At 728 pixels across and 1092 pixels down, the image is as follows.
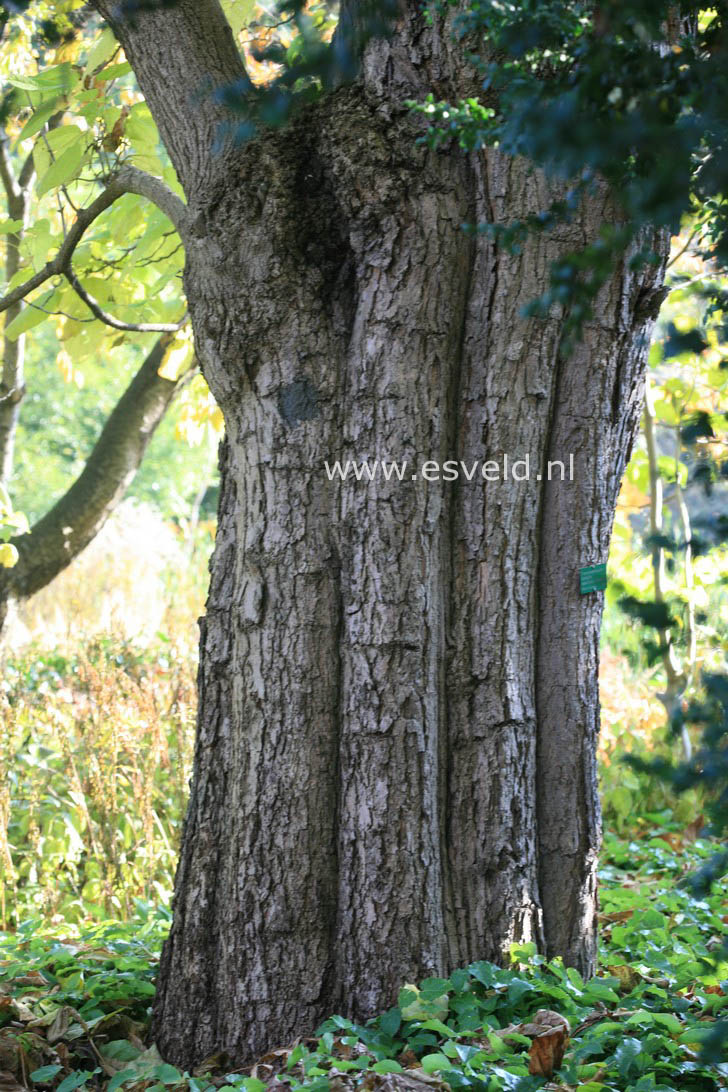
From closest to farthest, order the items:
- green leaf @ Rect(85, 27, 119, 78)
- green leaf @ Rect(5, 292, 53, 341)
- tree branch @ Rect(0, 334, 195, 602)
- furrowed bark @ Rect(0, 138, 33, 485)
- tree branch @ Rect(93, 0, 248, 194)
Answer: tree branch @ Rect(93, 0, 248, 194), green leaf @ Rect(85, 27, 119, 78), green leaf @ Rect(5, 292, 53, 341), furrowed bark @ Rect(0, 138, 33, 485), tree branch @ Rect(0, 334, 195, 602)

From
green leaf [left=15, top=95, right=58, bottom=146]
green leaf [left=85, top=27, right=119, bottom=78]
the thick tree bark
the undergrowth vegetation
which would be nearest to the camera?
the thick tree bark

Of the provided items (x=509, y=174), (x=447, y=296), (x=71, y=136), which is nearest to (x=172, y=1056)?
(x=447, y=296)

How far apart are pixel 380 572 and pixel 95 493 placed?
151 inches

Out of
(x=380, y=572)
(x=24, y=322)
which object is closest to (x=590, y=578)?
(x=380, y=572)

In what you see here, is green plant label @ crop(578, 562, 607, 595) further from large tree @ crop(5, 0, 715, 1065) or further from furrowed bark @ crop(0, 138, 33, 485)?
furrowed bark @ crop(0, 138, 33, 485)

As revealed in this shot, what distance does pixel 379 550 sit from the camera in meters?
2.58

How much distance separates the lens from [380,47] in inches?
106

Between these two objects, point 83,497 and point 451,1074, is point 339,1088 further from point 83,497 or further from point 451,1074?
point 83,497

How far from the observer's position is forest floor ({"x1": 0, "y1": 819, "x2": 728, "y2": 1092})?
2164mm

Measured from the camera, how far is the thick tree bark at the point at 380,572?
2.55 metres

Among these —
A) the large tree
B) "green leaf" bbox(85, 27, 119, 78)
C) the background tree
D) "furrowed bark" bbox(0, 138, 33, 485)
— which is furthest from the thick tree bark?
"furrowed bark" bbox(0, 138, 33, 485)

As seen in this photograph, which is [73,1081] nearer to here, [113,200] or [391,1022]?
[391,1022]

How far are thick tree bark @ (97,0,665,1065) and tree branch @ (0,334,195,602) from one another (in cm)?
335

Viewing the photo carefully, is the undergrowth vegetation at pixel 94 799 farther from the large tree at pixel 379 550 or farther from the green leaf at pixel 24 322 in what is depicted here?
the green leaf at pixel 24 322
